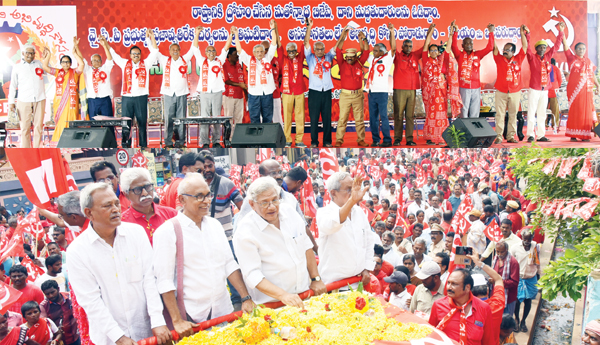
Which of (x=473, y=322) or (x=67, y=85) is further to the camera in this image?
(x=67, y=85)

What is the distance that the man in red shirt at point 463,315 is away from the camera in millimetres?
3732

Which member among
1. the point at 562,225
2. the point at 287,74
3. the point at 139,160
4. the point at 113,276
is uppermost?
the point at 287,74

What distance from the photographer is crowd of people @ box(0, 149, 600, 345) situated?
301 centimetres

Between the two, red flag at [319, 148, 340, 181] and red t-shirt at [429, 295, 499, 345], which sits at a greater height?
red flag at [319, 148, 340, 181]

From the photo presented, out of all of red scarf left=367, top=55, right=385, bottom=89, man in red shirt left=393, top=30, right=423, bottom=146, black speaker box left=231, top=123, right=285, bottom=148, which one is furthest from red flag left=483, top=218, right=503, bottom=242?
red scarf left=367, top=55, right=385, bottom=89

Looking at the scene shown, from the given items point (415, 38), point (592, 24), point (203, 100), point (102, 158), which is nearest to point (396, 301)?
point (102, 158)

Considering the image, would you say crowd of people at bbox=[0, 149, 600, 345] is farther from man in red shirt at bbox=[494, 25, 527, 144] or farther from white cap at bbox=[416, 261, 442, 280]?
man in red shirt at bbox=[494, 25, 527, 144]

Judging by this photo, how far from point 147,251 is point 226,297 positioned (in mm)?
580

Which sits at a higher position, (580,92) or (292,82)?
(292,82)

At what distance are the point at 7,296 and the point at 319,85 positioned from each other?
397 centimetres

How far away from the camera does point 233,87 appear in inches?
259

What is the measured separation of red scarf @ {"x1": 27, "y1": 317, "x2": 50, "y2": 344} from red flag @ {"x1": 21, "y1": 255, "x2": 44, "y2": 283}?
30 cm

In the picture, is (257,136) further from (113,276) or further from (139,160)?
(113,276)

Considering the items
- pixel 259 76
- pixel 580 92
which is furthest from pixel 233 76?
pixel 580 92
